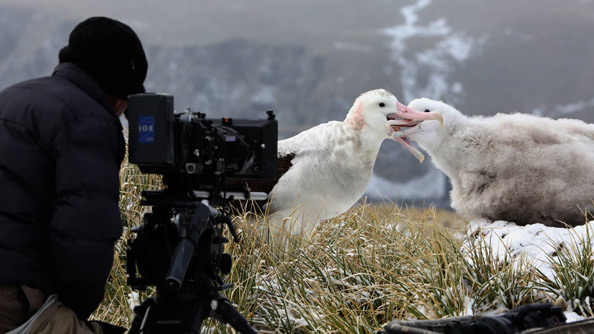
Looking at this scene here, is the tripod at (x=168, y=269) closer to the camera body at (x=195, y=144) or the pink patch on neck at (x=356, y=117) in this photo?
the camera body at (x=195, y=144)

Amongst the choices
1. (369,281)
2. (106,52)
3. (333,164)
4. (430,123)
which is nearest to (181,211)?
(106,52)

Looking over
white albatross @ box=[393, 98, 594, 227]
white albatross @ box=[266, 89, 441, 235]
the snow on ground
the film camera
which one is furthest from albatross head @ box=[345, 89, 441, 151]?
the film camera

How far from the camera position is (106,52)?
1.91 metres

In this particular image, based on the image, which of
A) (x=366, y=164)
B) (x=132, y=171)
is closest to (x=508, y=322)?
(x=366, y=164)

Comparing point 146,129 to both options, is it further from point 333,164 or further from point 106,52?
point 333,164

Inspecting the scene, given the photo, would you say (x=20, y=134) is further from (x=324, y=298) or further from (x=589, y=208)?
(x=589, y=208)

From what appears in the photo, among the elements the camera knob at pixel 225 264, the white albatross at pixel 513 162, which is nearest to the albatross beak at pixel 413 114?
the white albatross at pixel 513 162

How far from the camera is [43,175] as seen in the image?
5.86 ft

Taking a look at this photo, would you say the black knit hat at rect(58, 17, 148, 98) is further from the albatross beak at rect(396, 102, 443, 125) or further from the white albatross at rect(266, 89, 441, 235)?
the albatross beak at rect(396, 102, 443, 125)

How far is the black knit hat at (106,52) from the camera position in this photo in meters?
1.90

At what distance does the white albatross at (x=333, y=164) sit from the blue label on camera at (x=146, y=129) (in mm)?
1864

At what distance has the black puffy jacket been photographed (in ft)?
5.55

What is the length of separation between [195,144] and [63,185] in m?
0.39

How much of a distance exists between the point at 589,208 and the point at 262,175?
2.28 metres
